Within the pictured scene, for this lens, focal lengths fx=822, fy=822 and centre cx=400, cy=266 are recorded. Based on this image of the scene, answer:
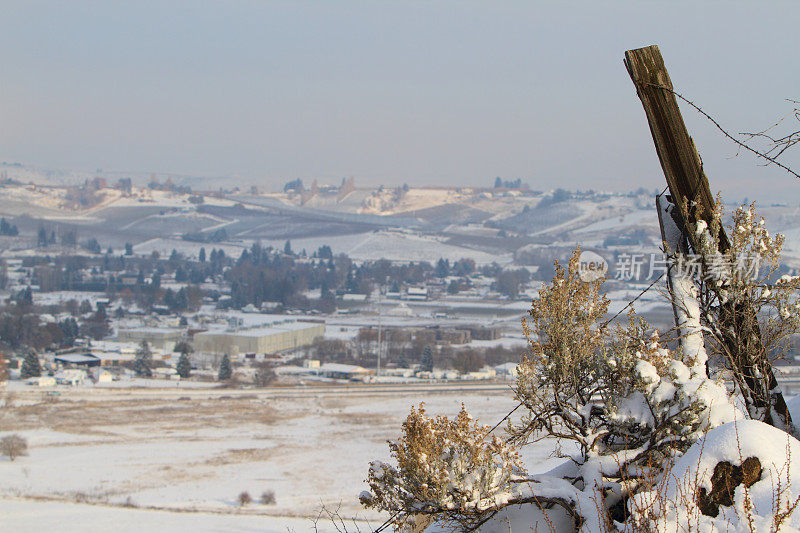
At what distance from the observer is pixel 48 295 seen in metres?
67.1

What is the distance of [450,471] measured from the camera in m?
2.48

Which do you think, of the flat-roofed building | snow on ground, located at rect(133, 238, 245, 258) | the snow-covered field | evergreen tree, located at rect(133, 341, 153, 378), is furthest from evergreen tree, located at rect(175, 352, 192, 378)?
snow on ground, located at rect(133, 238, 245, 258)

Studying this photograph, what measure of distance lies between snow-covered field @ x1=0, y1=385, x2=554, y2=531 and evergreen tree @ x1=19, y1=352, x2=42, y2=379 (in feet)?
17.1

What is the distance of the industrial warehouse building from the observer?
43594 millimetres

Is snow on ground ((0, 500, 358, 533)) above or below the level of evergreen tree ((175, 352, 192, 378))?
above

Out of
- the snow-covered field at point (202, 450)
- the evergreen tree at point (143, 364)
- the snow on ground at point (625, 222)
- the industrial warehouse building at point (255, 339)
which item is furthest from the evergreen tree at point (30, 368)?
the snow on ground at point (625, 222)

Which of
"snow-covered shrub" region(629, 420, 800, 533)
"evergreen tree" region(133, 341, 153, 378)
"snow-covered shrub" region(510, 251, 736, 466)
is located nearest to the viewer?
"snow-covered shrub" region(629, 420, 800, 533)

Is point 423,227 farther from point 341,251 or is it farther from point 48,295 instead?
point 48,295

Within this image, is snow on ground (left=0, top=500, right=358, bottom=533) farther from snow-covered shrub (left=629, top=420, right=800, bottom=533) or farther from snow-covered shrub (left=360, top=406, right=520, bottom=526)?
snow-covered shrub (left=629, top=420, right=800, bottom=533)

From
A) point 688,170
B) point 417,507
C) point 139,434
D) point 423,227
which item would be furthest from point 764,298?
point 423,227

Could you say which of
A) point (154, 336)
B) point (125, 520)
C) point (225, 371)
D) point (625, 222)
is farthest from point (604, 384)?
point (625, 222)

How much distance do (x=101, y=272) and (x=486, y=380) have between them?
58.8 meters

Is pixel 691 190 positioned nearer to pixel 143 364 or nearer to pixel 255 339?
pixel 143 364

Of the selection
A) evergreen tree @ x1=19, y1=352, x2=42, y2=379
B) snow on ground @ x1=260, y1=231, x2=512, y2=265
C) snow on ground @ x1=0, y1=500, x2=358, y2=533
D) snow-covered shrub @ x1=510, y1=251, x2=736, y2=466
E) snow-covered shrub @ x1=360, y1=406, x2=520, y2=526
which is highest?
snow on ground @ x1=260, y1=231, x2=512, y2=265
